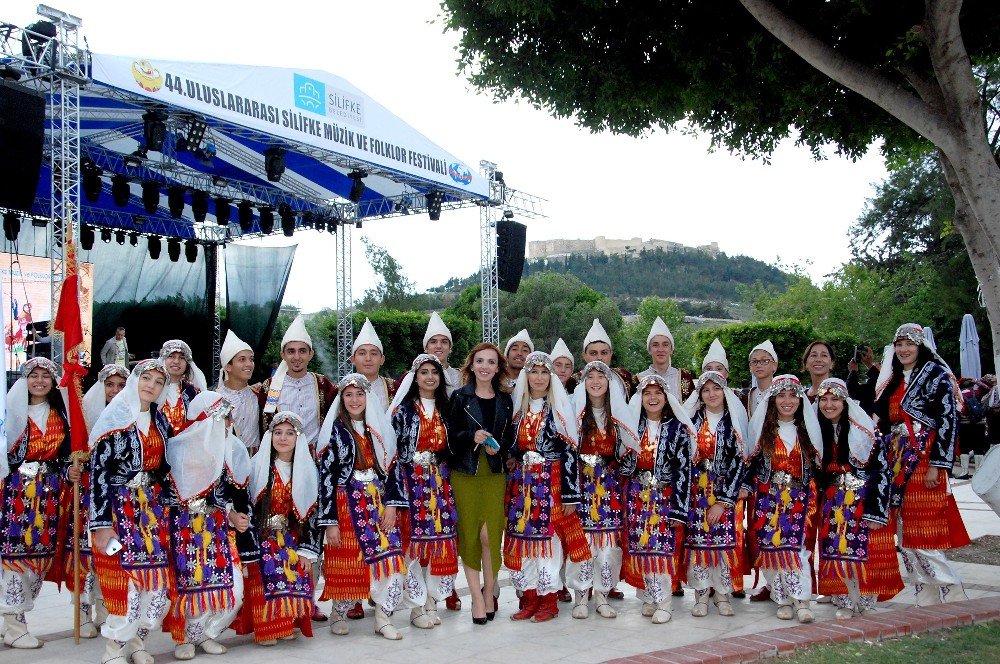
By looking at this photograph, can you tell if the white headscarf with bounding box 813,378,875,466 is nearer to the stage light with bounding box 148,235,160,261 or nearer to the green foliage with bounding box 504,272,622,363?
the stage light with bounding box 148,235,160,261

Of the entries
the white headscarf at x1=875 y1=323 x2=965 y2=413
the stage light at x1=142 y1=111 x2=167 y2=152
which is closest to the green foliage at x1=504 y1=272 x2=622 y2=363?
the stage light at x1=142 y1=111 x2=167 y2=152

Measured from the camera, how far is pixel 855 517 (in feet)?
17.7

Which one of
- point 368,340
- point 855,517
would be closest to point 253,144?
point 368,340

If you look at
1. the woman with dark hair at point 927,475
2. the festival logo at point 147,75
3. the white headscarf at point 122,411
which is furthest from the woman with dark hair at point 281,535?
the festival logo at point 147,75

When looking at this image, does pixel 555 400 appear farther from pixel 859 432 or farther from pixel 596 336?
pixel 859 432

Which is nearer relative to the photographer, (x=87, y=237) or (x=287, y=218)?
(x=287, y=218)

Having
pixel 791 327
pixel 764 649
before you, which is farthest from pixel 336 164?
pixel 791 327

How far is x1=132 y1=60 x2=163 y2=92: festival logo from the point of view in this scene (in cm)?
1000

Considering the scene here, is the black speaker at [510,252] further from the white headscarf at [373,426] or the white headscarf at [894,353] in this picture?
the white headscarf at [373,426]

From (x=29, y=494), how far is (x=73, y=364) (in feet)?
2.59

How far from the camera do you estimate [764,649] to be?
4.22 meters

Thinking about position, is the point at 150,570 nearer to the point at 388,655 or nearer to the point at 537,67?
the point at 388,655

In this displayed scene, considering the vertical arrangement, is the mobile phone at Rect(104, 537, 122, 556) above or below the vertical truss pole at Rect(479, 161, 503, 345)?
below

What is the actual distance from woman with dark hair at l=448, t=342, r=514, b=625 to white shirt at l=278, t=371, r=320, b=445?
3.06 feet
